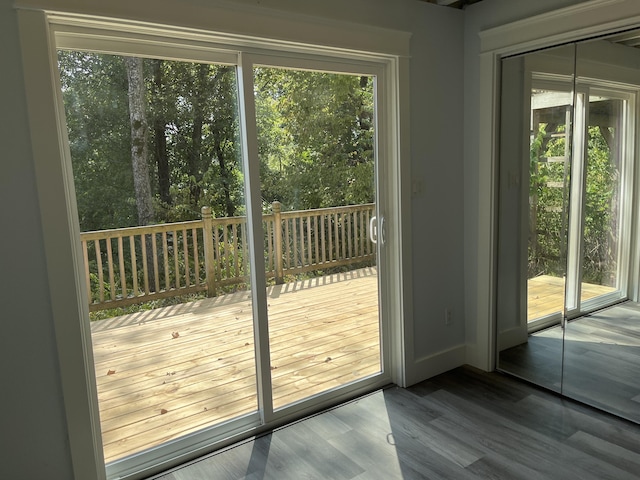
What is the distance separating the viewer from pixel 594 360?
281 cm

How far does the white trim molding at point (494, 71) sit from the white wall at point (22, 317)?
2544 mm

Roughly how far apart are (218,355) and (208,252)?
553 millimetres

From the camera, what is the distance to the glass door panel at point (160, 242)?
7.00ft

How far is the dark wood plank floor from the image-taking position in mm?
2258

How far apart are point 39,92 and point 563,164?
2676mm

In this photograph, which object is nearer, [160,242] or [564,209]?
[160,242]

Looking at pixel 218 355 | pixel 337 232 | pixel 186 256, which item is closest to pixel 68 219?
pixel 186 256

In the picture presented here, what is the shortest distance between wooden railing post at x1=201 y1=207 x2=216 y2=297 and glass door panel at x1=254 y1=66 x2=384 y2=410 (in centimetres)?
30

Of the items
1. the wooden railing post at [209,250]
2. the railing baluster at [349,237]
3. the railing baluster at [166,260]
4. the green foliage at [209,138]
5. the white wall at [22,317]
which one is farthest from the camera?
the railing baluster at [349,237]

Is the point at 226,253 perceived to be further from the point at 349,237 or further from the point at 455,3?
the point at 455,3

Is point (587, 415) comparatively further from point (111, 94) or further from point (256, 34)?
point (111, 94)

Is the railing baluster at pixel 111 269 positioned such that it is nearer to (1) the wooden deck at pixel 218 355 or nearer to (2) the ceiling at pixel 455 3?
(1) the wooden deck at pixel 218 355

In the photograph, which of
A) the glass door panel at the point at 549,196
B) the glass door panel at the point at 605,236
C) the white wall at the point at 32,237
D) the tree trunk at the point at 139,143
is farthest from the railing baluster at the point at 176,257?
the glass door panel at the point at 605,236

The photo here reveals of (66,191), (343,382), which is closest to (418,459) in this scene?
(343,382)
